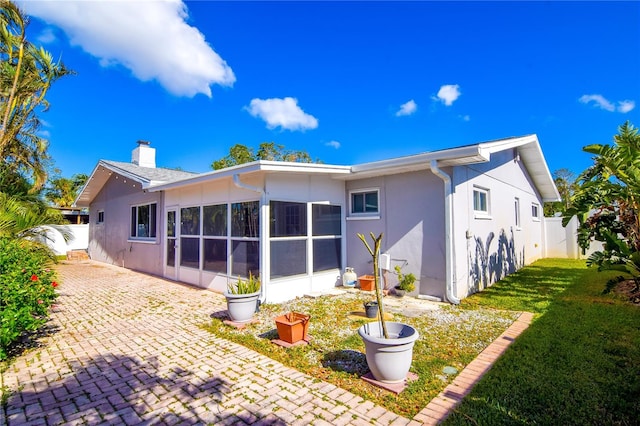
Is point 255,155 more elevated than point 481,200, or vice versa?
point 255,155

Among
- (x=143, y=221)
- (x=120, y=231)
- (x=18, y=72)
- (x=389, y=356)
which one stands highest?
(x=18, y=72)

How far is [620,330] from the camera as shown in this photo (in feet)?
16.7

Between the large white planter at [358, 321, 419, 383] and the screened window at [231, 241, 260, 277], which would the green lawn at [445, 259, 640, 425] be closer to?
the large white planter at [358, 321, 419, 383]

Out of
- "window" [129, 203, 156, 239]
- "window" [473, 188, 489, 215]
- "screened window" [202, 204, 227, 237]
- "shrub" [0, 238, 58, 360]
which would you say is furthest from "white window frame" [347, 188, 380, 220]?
"window" [129, 203, 156, 239]

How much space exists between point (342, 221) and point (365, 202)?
33.6 inches

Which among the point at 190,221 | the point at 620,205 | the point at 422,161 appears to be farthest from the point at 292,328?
the point at 620,205

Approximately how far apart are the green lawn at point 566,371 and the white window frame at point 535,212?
8.56 meters

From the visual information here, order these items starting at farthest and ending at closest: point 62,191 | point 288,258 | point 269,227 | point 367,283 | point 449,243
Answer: point 62,191 < point 367,283 < point 288,258 < point 269,227 < point 449,243

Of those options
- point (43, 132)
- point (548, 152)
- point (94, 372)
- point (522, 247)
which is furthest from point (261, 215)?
point (43, 132)

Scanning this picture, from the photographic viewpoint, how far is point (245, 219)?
7.96 m

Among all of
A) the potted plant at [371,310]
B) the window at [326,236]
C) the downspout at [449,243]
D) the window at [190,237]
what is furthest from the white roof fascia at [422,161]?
the window at [190,237]

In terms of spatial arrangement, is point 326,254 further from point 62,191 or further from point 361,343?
point 62,191

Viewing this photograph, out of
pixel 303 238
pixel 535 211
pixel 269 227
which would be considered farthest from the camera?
pixel 535 211

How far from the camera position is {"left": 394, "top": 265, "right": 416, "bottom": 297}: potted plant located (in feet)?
24.7
